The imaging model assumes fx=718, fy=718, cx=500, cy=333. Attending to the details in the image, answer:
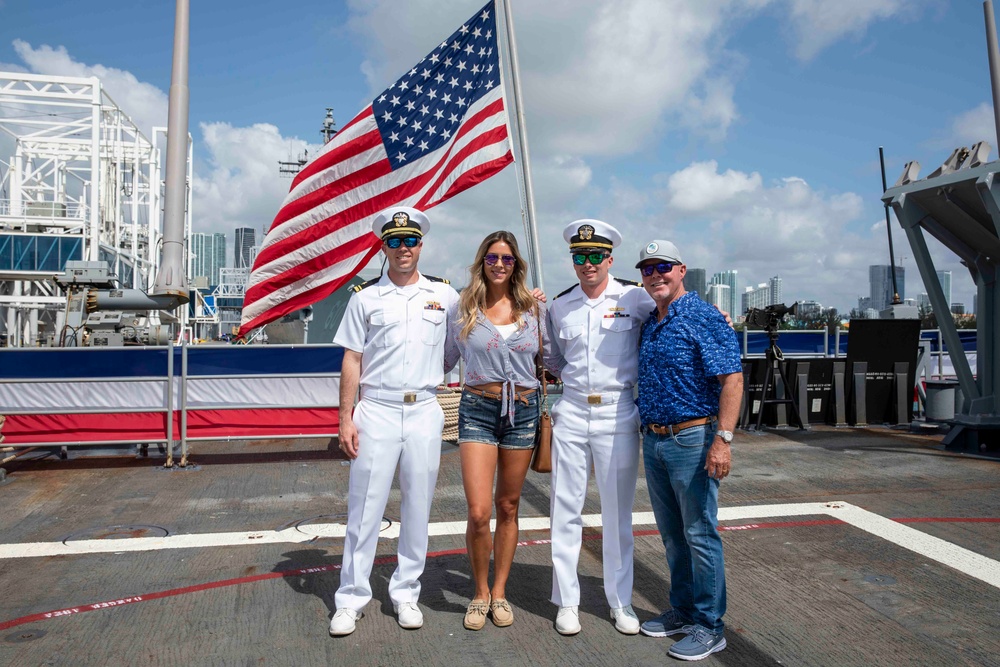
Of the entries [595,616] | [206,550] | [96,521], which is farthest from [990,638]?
[96,521]

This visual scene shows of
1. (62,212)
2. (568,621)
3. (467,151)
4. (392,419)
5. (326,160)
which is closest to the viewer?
(568,621)

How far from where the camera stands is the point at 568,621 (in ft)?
12.0

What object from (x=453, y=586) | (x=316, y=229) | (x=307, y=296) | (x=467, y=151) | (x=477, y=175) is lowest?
(x=453, y=586)

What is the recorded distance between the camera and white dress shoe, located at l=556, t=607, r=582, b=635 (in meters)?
3.64

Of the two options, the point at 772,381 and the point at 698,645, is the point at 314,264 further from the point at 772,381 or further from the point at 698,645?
Answer: the point at 772,381

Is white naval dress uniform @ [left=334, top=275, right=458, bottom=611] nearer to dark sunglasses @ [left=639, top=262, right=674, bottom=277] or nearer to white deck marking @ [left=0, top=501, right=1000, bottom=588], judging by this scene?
dark sunglasses @ [left=639, top=262, right=674, bottom=277]

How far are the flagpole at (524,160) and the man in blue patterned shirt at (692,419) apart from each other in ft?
8.33

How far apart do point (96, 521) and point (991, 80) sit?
39.2 feet

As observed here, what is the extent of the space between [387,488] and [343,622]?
69 cm

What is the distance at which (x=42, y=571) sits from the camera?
463 centimetres

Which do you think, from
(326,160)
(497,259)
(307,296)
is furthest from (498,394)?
(326,160)

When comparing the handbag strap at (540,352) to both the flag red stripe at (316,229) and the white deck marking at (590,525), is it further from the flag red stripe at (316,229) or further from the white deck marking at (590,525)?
the flag red stripe at (316,229)

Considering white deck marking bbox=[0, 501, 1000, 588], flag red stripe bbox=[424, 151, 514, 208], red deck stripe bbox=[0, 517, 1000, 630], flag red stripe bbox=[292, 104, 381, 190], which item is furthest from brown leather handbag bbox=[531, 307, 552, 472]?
flag red stripe bbox=[292, 104, 381, 190]

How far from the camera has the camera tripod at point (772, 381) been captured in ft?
35.0
